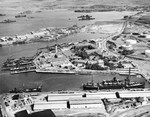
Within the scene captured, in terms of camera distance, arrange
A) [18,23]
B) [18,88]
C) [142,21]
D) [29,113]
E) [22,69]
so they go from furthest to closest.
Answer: [18,23], [142,21], [22,69], [18,88], [29,113]

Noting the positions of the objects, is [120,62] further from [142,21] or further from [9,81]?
[142,21]

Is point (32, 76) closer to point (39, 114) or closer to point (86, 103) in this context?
point (86, 103)

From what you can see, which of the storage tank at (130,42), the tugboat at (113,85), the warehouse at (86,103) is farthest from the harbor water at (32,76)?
the storage tank at (130,42)

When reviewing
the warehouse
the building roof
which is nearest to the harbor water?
the warehouse

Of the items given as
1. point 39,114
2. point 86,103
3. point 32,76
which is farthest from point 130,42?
point 39,114

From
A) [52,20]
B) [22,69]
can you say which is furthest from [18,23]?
[22,69]

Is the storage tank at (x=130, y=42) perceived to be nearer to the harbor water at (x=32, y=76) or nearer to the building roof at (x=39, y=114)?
the harbor water at (x=32, y=76)

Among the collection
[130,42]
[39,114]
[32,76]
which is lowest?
[39,114]

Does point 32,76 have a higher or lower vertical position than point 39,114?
higher

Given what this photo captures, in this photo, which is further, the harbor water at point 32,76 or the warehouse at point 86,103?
the harbor water at point 32,76

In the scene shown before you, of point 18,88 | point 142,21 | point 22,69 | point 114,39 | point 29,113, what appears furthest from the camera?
point 142,21

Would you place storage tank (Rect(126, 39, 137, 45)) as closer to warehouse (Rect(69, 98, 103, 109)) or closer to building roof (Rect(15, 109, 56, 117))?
warehouse (Rect(69, 98, 103, 109))
